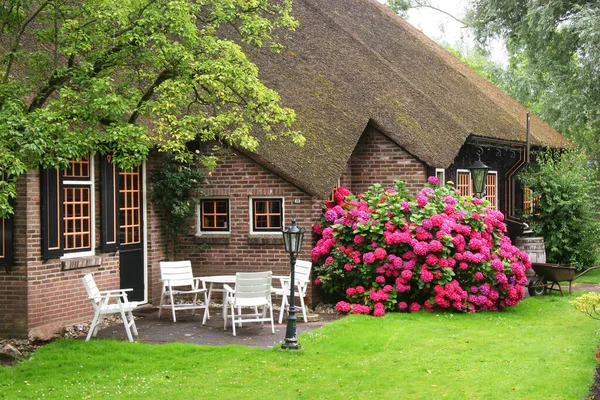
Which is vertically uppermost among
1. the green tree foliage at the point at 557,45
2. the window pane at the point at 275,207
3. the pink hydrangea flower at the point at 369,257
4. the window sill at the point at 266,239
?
the green tree foliage at the point at 557,45

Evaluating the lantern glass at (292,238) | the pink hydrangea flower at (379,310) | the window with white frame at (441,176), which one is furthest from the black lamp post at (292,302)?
the window with white frame at (441,176)

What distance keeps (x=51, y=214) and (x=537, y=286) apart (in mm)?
9120

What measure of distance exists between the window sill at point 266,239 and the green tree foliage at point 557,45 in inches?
452

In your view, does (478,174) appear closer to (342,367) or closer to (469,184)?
(469,184)

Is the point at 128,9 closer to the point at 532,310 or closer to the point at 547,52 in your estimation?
the point at 532,310

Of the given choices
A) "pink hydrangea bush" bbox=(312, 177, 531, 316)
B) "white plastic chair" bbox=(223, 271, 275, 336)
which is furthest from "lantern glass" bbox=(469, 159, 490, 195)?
"white plastic chair" bbox=(223, 271, 275, 336)

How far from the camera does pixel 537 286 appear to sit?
16141mm

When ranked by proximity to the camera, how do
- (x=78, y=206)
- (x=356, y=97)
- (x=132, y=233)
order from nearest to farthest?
(x=78, y=206)
(x=132, y=233)
(x=356, y=97)

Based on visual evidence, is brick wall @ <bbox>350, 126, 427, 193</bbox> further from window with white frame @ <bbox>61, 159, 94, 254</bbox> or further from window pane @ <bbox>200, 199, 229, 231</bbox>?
window with white frame @ <bbox>61, 159, 94, 254</bbox>

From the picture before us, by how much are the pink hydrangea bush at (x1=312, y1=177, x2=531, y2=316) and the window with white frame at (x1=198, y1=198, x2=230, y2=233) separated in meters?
1.65

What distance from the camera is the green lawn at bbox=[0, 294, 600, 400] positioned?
863cm

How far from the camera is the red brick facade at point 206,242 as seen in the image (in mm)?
11562

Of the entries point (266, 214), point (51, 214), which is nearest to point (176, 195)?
point (266, 214)

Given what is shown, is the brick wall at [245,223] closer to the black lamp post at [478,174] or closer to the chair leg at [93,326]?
the black lamp post at [478,174]
